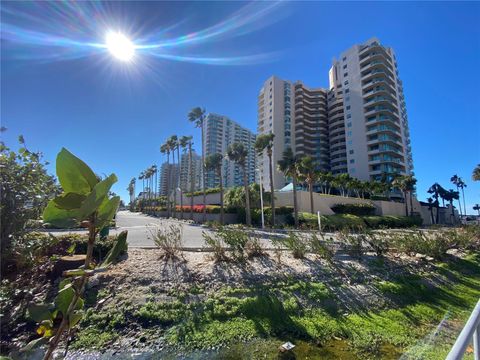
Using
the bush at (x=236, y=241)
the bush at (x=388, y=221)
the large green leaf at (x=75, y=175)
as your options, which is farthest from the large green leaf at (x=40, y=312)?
the bush at (x=388, y=221)

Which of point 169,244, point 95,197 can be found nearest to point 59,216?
point 95,197

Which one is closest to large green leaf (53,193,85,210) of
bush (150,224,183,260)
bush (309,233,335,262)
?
bush (150,224,183,260)

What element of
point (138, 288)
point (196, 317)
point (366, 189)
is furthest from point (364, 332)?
point (366, 189)

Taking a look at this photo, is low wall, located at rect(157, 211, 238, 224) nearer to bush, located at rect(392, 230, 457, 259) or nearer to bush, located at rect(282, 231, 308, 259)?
bush, located at rect(392, 230, 457, 259)

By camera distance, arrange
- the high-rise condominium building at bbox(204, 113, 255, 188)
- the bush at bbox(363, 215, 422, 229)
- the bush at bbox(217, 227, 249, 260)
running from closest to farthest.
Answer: the bush at bbox(217, 227, 249, 260) → the bush at bbox(363, 215, 422, 229) → the high-rise condominium building at bbox(204, 113, 255, 188)

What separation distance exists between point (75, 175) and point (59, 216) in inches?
6.9

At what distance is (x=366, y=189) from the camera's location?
174 feet

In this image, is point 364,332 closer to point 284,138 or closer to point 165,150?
point 165,150

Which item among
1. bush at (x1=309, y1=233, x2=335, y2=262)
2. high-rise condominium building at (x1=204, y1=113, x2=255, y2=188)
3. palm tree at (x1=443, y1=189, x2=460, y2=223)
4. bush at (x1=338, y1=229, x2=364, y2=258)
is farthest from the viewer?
high-rise condominium building at (x1=204, y1=113, x2=255, y2=188)

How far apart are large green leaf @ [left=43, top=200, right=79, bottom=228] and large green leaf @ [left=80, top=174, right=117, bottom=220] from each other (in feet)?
0.24

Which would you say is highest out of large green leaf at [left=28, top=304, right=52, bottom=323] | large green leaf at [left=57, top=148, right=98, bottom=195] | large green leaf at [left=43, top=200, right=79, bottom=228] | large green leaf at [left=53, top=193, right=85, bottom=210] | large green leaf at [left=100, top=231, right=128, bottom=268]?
large green leaf at [left=57, top=148, right=98, bottom=195]

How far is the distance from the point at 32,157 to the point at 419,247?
1309 cm

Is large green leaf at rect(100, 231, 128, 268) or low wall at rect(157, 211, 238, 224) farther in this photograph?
low wall at rect(157, 211, 238, 224)

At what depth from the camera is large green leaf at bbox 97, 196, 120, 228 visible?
3.42ft
